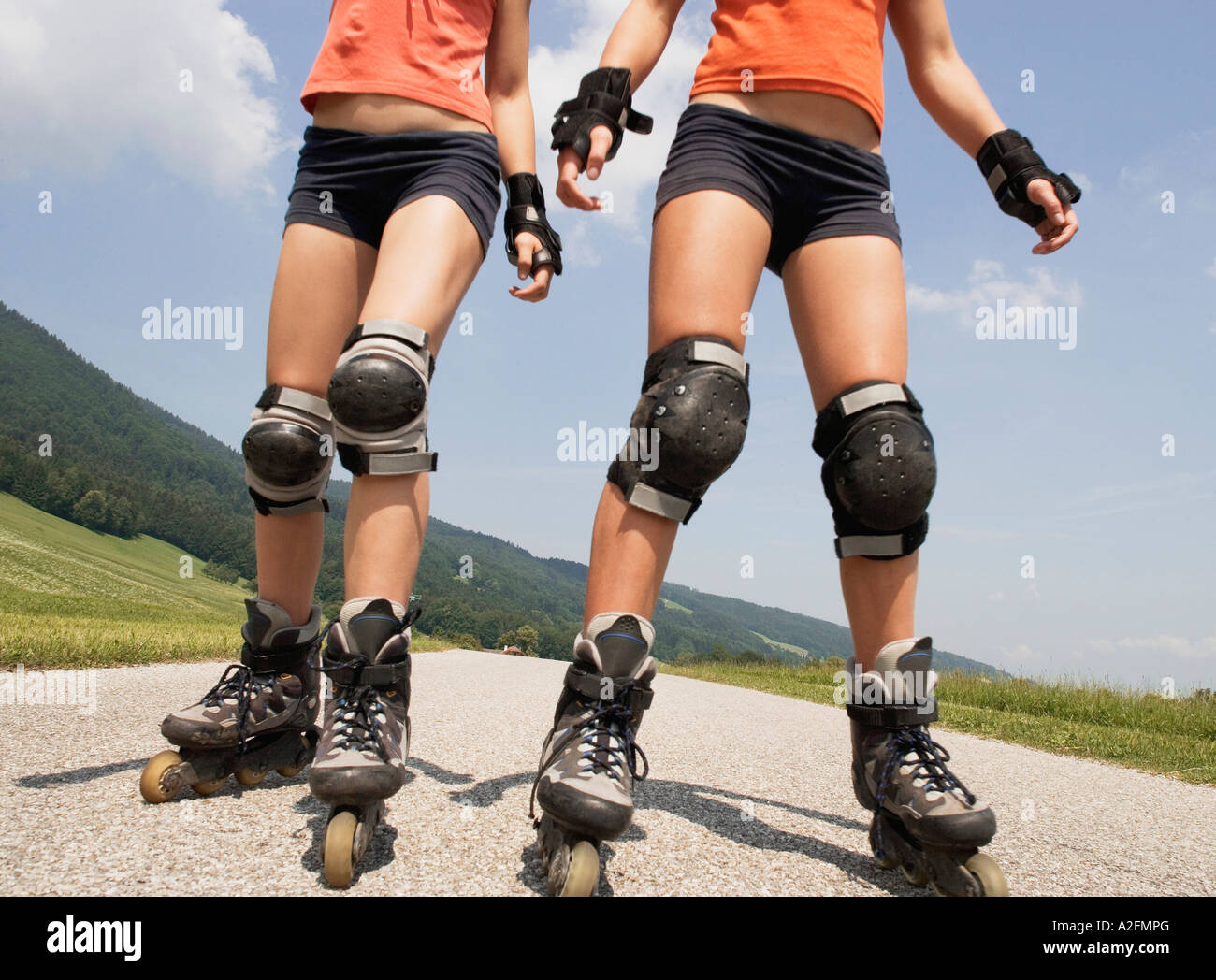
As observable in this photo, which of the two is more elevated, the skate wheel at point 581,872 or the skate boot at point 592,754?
the skate boot at point 592,754

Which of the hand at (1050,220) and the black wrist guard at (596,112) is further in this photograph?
the hand at (1050,220)

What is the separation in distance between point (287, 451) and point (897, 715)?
1.76 m

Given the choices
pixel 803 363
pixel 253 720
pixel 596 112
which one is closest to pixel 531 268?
pixel 596 112

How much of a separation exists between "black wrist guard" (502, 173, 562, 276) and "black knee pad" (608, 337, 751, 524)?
0.72 metres

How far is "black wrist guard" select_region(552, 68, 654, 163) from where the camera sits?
75.5 inches

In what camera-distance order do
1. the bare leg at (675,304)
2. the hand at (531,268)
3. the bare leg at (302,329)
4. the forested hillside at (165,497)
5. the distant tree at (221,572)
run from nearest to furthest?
the bare leg at (675,304)
the bare leg at (302,329)
the hand at (531,268)
the forested hillside at (165,497)
the distant tree at (221,572)

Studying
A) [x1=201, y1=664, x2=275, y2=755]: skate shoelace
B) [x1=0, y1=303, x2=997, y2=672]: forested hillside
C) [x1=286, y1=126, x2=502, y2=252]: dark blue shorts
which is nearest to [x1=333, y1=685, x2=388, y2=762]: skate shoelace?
[x1=201, y1=664, x2=275, y2=755]: skate shoelace

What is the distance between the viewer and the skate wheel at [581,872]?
4.04 ft

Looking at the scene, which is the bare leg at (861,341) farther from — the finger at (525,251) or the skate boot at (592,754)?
the finger at (525,251)

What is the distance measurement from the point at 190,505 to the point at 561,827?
376ft

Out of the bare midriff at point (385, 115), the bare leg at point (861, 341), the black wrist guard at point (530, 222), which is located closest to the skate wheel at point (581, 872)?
the bare leg at point (861, 341)

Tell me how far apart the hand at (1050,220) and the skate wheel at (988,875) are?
5.84ft
